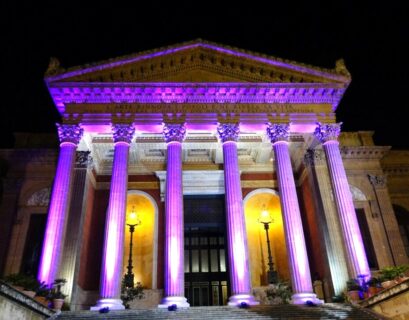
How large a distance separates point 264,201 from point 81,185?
11.8 m

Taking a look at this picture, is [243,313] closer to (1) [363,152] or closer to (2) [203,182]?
(2) [203,182]

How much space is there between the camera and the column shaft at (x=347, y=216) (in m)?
17.3

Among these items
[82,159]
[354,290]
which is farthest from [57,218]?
[354,290]

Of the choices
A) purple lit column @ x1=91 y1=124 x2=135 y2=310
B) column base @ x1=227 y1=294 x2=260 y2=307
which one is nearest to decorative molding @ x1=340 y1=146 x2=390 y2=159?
column base @ x1=227 y1=294 x2=260 y2=307

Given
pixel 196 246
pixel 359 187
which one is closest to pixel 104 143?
pixel 196 246

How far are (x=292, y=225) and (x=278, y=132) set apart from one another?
200 inches

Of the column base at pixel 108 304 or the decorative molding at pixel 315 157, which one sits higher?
the decorative molding at pixel 315 157

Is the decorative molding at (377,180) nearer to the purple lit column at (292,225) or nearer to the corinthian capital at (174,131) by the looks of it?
the purple lit column at (292,225)

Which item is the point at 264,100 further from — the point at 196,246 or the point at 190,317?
the point at 190,317

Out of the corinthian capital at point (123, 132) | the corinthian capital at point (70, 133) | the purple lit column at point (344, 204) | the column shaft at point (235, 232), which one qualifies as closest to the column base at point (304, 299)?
the column shaft at point (235, 232)

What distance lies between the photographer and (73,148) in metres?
19.8

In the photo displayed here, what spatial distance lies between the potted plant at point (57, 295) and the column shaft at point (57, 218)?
0.29 meters

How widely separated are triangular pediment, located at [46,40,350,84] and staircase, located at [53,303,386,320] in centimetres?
1172

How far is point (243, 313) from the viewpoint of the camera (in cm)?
1502
